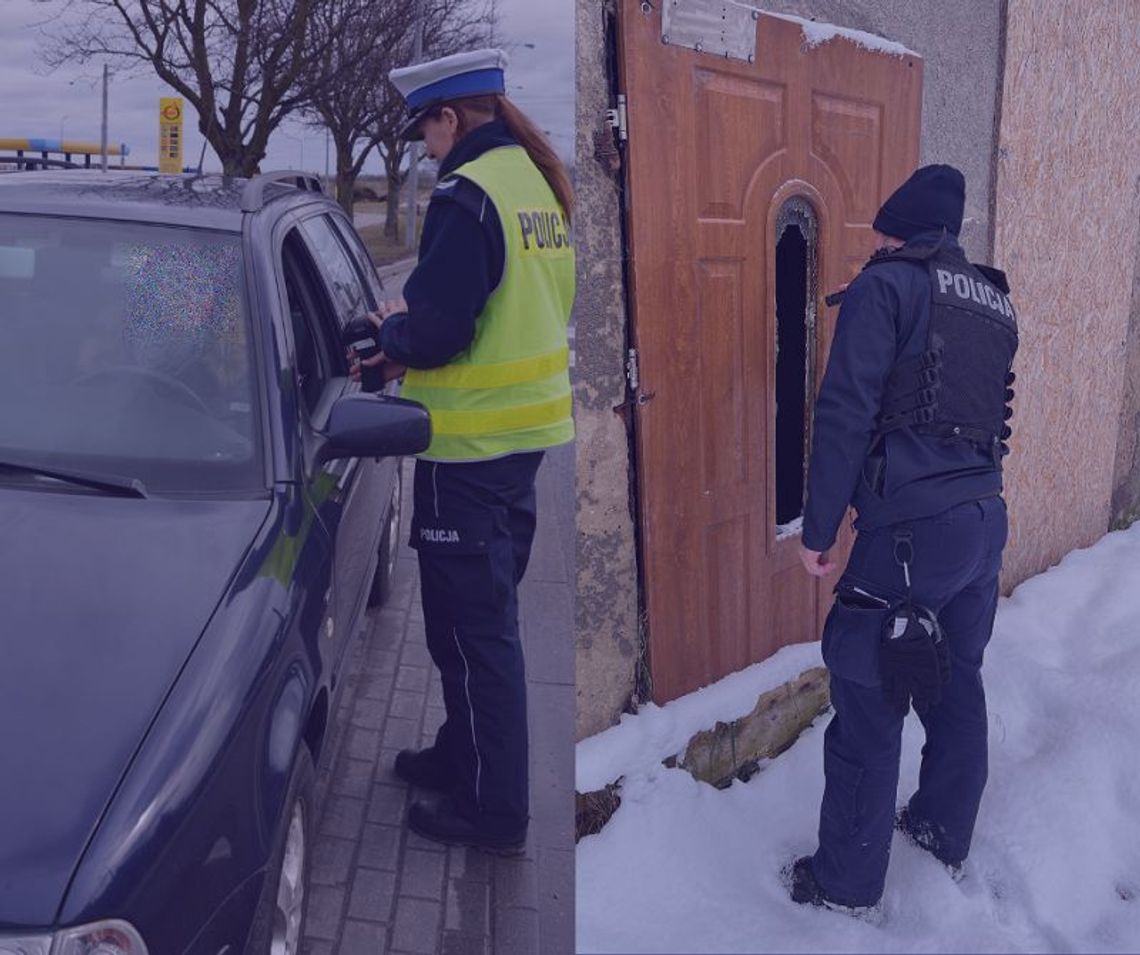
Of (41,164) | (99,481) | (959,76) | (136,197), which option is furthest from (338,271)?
(41,164)

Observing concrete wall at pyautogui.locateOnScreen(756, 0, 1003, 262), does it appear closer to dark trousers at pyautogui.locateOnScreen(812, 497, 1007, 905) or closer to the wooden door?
the wooden door

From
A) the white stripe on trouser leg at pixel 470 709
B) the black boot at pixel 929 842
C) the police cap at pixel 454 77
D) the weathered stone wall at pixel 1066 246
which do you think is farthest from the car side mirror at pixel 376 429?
the weathered stone wall at pixel 1066 246

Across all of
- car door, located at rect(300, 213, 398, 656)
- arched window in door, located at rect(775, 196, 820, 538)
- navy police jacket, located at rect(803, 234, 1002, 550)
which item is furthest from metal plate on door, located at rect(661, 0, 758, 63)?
car door, located at rect(300, 213, 398, 656)

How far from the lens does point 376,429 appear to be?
273cm

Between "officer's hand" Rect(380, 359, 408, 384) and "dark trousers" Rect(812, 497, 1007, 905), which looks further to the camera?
"officer's hand" Rect(380, 359, 408, 384)

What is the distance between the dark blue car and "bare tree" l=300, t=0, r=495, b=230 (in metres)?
14.5

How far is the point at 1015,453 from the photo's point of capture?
511cm

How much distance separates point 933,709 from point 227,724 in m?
1.90

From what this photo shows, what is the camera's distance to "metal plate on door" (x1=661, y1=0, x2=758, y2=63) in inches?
119

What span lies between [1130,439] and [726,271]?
3.98 meters

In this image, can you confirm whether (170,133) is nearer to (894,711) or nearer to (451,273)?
(451,273)

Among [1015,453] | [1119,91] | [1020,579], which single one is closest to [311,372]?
[1015,453]

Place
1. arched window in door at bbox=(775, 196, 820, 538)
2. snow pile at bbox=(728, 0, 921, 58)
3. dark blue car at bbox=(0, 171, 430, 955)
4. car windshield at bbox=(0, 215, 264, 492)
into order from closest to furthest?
dark blue car at bbox=(0, 171, 430, 955) < car windshield at bbox=(0, 215, 264, 492) < snow pile at bbox=(728, 0, 921, 58) < arched window in door at bbox=(775, 196, 820, 538)

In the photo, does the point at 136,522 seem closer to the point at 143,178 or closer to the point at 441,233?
the point at 441,233
